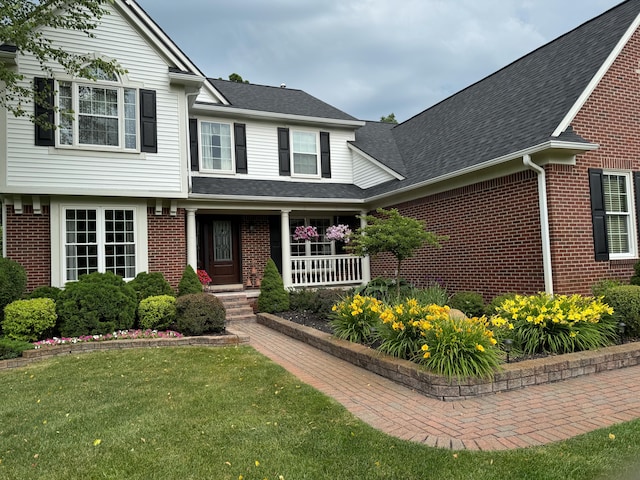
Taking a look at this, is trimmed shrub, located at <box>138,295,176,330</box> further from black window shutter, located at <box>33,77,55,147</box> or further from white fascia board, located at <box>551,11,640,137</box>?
white fascia board, located at <box>551,11,640,137</box>

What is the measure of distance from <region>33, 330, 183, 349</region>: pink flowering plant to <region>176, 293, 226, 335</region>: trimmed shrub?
0.26 metres

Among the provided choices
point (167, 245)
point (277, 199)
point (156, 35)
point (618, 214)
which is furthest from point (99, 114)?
point (618, 214)

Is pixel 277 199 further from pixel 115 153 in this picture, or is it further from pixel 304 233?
pixel 115 153

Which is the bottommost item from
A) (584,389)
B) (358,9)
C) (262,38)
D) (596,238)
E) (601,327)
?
(584,389)

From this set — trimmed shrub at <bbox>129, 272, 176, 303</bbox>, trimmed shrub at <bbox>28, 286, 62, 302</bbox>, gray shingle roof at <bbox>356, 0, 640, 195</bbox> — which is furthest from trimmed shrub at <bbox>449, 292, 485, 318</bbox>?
trimmed shrub at <bbox>28, 286, 62, 302</bbox>

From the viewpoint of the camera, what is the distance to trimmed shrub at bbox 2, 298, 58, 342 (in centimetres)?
798

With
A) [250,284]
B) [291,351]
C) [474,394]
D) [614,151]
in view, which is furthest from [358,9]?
[474,394]

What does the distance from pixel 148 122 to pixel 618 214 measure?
10912 mm

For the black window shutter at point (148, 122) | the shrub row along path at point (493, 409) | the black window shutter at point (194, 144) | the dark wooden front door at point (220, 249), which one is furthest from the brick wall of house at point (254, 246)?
the shrub row along path at point (493, 409)

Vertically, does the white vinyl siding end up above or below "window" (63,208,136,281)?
above

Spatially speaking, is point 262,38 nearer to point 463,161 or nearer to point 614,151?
point 463,161

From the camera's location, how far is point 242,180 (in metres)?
13.6

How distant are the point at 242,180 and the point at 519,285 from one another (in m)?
8.39

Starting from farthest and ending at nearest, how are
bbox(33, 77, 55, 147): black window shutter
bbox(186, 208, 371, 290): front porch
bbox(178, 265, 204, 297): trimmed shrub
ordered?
1. bbox(186, 208, 371, 290): front porch
2. bbox(178, 265, 204, 297): trimmed shrub
3. bbox(33, 77, 55, 147): black window shutter
